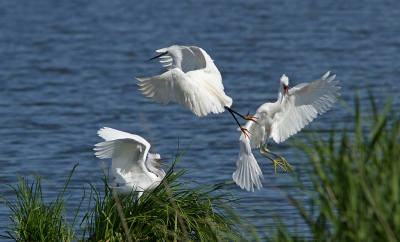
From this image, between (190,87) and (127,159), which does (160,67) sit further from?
(127,159)

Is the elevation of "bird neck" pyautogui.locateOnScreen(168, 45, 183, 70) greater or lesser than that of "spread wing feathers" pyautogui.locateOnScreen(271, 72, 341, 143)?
greater

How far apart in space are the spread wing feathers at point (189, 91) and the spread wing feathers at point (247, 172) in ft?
1.42

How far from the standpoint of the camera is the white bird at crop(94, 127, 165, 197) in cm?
577

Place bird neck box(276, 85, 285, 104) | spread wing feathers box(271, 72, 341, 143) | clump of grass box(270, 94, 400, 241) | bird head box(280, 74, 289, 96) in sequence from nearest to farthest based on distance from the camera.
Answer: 1. clump of grass box(270, 94, 400, 241)
2. bird head box(280, 74, 289, 96)
3. spread wing feathers box(271, 72, 341, 143)
4. bird neck box(276, 85, 285, 104)

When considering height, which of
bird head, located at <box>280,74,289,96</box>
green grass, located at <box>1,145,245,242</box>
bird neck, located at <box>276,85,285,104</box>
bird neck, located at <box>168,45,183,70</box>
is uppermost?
bird neck, located at <box>168,45,183,70</box>

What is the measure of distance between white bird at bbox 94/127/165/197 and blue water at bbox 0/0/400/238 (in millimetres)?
467

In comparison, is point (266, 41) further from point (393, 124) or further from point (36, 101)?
point (393, 124)

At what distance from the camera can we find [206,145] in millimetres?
11523

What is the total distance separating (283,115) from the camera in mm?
7301

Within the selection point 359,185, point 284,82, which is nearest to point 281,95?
point 284,82

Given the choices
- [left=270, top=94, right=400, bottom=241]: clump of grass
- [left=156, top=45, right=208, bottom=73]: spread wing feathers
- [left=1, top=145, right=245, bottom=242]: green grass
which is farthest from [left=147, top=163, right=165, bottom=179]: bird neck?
[left=270, top=94, right=400, bottom=241]: clump of grass

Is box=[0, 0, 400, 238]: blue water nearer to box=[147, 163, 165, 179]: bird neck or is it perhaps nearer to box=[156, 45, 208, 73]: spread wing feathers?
box=[147, 163, 165, 179]: bird neck

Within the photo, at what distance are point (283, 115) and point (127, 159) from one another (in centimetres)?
187

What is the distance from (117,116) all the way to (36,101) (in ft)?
6.82
